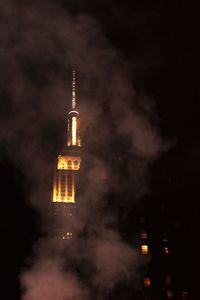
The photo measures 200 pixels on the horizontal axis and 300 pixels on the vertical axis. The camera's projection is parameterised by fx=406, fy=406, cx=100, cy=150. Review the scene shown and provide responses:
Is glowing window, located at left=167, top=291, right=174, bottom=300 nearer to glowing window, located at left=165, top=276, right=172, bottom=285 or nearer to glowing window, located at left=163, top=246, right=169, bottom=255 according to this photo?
glowing window, located at left=165, top=276, right=172, bottom=285

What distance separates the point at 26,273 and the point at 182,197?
53.6 ft

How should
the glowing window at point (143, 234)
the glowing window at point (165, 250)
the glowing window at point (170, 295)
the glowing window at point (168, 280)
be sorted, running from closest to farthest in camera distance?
the glowing window at point (170, 295)
the glowing window at point (168, 280)
the glowing window at point (165, 250)
the glowing window at point (143, 234)

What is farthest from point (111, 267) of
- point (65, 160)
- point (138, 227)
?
point (65, 160)

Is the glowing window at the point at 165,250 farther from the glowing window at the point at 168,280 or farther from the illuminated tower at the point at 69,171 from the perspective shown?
the illuminated tower at the point at 69,171

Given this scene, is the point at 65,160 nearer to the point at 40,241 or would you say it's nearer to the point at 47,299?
the point at 40,241

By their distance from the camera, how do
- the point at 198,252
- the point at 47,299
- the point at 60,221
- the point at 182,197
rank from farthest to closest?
the point at 60,221 → the point at 182,197 → the point at 198,252 → the point at 47,299

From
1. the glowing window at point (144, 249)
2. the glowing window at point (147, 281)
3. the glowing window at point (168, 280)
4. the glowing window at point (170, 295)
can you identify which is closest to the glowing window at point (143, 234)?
the glowing window at point (144, 249)

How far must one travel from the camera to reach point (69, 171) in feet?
290

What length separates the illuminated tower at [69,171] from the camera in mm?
65463

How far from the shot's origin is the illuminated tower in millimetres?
65463

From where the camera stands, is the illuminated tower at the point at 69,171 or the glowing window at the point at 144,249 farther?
the illuminated tower at the point at 69,171

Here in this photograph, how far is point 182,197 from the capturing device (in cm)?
3981

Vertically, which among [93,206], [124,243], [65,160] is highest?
[65,160]

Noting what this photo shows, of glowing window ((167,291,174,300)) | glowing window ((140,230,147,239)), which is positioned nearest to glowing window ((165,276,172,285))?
glowing window ((167,291,174,300))
